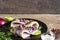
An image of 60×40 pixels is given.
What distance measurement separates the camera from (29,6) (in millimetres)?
2062

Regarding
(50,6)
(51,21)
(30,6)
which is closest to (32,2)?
(30,6)

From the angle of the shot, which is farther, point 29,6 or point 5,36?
point 29,6

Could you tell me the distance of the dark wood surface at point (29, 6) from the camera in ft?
6.71

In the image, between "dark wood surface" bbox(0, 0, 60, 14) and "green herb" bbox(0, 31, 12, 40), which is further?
"dark wood surface" bbox(0, 0, 60, 14)

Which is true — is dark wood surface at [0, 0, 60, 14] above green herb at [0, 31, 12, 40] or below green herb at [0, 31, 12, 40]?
above

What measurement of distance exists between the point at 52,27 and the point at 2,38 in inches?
13.6

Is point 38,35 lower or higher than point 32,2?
lower

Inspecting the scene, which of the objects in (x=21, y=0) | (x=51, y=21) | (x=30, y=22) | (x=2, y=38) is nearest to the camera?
(x=2, y=38)

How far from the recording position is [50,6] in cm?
206

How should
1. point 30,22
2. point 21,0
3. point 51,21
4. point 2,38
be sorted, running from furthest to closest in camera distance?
Answer: point 21,0 → point 51,21 → point 30,22 → point 2,38

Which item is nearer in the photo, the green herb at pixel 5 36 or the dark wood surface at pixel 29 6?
the green herb at pixel 5 36

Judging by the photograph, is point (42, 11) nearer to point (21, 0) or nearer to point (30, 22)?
point (21, 0)

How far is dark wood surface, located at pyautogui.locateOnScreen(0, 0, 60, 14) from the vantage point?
2.04m

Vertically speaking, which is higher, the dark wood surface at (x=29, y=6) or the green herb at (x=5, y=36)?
the dark wood surface at (x=29, y=6)
